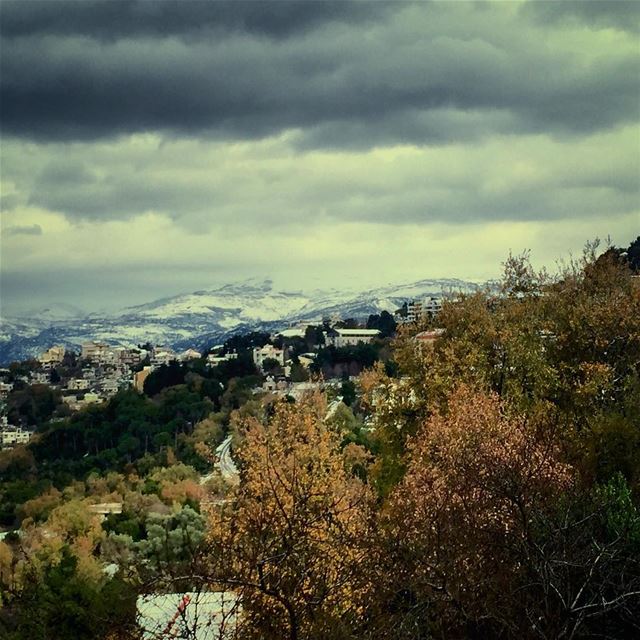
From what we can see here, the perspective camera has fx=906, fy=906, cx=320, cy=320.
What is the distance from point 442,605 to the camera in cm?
1144

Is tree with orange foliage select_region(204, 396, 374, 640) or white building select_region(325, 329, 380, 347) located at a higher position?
tree with orange foliage select_region(204, 396, 374, 640)

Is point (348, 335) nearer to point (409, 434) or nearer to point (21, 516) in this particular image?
point (21, 516)

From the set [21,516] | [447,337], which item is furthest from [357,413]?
[447,337]

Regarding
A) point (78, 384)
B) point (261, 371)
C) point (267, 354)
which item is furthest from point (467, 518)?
point (78, 384)

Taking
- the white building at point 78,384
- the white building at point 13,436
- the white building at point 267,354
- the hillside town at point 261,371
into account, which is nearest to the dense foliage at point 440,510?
the hillside town at point 261,371

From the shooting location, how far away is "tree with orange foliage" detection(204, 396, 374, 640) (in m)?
10.1

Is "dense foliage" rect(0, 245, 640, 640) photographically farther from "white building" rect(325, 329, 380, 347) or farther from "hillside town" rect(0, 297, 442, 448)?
"white building" rect(325, 329, 380, 347)

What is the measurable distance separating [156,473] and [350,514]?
46121mm

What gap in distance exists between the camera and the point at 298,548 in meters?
11.5

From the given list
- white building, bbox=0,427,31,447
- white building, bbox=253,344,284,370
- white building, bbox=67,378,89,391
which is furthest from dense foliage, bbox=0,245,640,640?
white building, bbox=67,378,89,391

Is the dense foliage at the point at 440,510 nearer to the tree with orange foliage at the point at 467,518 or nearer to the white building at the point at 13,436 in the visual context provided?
the tree with orange foliage at the point at 467,518

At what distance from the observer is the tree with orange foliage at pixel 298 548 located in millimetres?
10062

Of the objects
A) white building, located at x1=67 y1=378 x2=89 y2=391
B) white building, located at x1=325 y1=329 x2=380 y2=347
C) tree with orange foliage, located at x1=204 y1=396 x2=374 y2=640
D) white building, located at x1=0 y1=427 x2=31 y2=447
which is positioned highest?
tree with orange foliage, located at x1=204 y1=396 x2=374 y2=640

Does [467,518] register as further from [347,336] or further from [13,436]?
[347,336]
